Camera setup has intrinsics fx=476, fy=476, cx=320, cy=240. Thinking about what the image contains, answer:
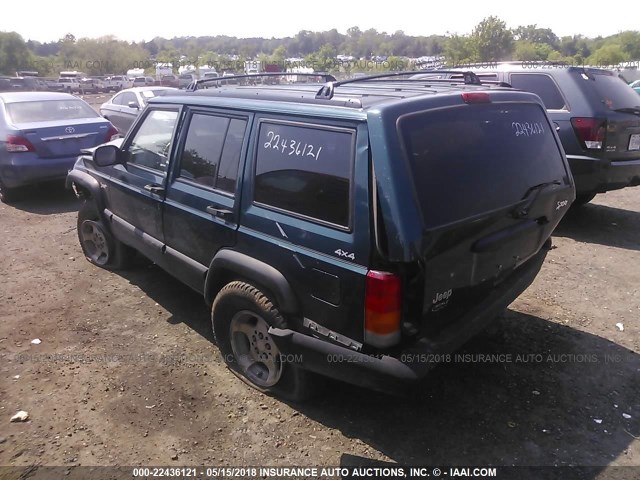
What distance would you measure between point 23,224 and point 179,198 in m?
4.68

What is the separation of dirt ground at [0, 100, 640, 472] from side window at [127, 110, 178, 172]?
1348mm

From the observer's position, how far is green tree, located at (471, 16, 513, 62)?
1981 inches

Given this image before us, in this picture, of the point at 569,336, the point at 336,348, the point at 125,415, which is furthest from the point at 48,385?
the point at 569,336

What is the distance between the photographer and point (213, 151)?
11.1 feet

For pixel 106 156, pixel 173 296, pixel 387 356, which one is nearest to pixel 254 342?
pixel 387 356

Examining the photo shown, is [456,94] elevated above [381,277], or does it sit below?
above

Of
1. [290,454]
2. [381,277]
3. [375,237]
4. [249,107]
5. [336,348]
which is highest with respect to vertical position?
[249,107]

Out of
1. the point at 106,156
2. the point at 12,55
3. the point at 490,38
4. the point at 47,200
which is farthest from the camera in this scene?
the point at 12,55

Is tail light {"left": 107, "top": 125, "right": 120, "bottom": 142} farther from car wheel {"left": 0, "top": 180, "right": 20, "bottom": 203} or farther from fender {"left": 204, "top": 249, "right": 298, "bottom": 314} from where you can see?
fender {"left": 204, "top": 249, "right": 298, "bottom": 314}

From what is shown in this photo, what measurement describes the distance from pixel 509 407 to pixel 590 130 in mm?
4250

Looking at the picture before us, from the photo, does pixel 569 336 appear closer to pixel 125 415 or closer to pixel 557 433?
pixel 557 433

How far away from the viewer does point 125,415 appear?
3082 millimetres

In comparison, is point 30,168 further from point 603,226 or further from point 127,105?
point 603,226

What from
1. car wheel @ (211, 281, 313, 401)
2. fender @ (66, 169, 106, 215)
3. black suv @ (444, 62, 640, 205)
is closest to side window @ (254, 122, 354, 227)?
car wheel @ (211, 281, 313, 401)
